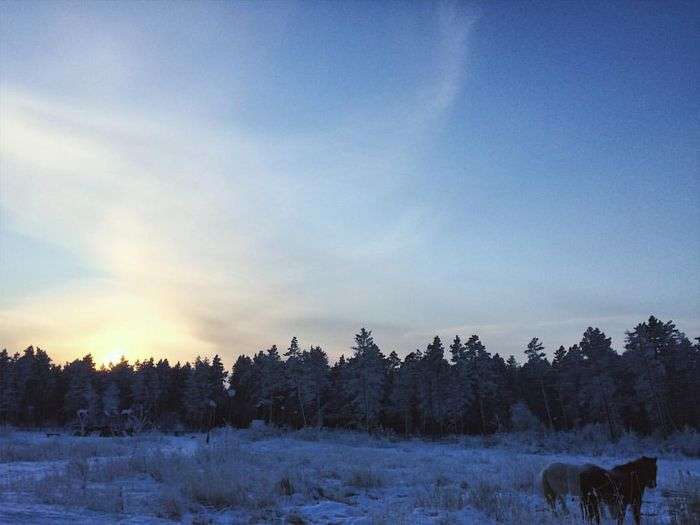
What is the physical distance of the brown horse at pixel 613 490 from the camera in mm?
7793

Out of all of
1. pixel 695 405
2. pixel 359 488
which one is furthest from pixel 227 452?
pixel 695 405

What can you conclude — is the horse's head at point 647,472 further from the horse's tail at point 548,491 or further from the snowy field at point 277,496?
the horse's tail at point 548,491

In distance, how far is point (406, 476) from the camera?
47.1 feet

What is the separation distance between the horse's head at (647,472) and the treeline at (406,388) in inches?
1428

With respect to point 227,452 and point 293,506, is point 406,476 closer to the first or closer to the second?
point 293,506

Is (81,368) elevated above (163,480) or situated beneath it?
elevated above

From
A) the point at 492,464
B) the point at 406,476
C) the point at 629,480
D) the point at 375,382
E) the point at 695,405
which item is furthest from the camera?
the point at 375,382

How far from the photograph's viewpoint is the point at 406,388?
5697cm

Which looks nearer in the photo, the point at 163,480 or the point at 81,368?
the point at 163,480

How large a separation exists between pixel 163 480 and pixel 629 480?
10.1 metres

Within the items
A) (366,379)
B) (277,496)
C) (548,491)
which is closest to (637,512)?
(548,491)

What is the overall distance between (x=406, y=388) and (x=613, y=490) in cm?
5039

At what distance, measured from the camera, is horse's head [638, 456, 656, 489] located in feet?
26.8

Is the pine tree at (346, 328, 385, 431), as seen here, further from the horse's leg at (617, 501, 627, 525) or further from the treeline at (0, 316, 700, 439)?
the horse's leg at (617, 501, 627, 525)
